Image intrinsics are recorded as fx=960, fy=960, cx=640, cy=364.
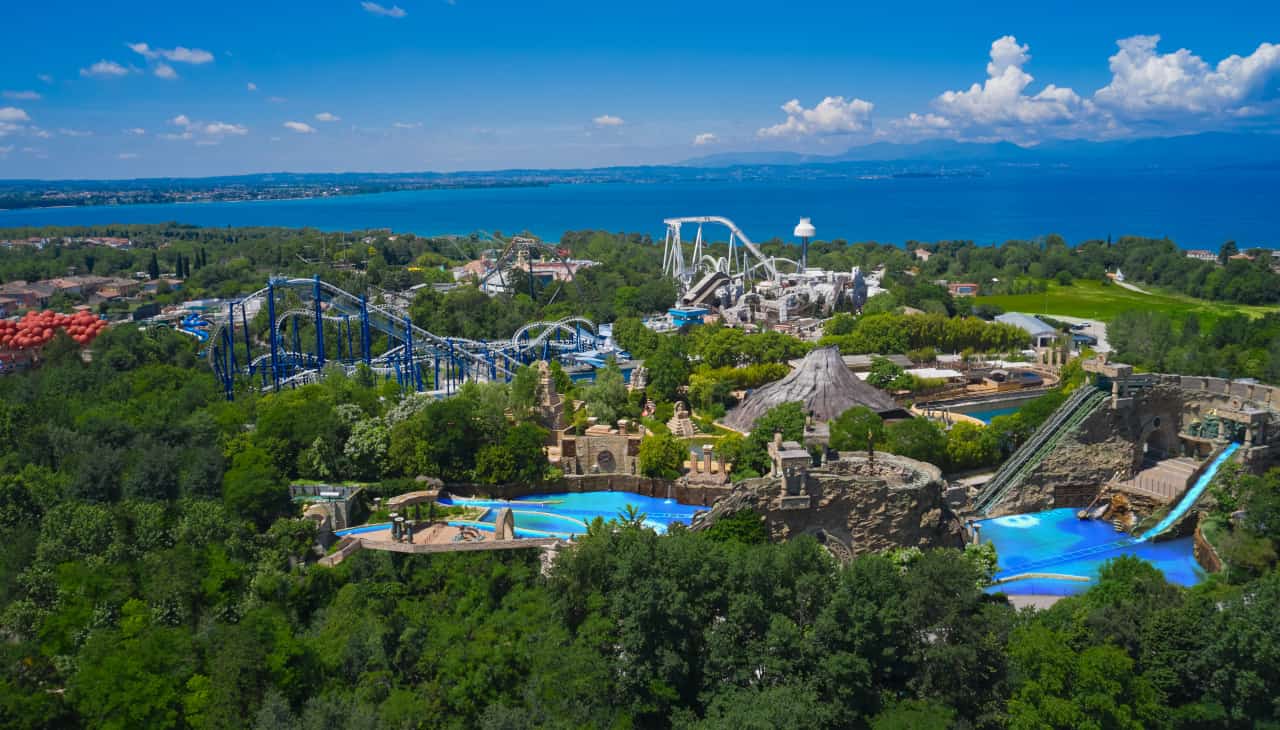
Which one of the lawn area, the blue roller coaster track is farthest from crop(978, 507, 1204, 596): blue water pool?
the lawn area

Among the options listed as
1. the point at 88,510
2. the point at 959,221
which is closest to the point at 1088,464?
the point at 88,510

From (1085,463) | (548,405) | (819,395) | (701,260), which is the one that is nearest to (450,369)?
(548,405)

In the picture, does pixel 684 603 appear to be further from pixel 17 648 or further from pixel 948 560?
pixel 17 648

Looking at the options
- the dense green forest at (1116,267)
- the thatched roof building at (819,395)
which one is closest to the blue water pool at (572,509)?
the thatched roof building at (819,395)

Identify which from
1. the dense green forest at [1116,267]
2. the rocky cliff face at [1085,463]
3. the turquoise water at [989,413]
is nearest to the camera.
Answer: the rocky cliff face at [1085,463]

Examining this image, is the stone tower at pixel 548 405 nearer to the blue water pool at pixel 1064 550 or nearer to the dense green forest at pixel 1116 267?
the blue water pool at pixel 1064 550

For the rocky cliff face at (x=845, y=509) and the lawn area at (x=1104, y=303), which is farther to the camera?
the lawn area at (x=1104, y=303)

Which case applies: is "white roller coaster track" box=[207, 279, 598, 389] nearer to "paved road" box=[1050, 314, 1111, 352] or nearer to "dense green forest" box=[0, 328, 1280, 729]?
"dense green forest" box=[0, 328, 1280, 729]
